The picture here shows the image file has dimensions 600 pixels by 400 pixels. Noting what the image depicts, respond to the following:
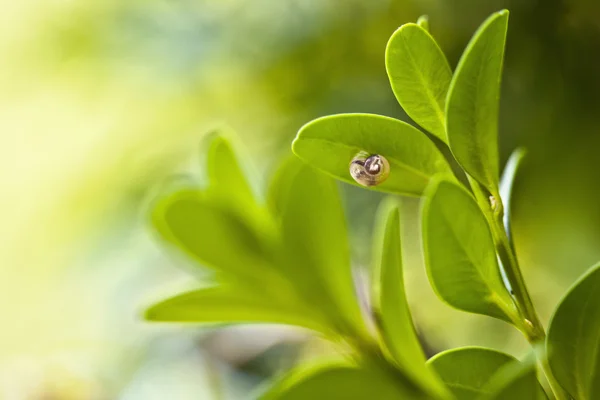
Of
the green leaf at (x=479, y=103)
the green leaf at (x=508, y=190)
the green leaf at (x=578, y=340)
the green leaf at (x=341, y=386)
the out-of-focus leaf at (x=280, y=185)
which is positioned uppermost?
the out-of-focus leaf at (x=280, y=185)

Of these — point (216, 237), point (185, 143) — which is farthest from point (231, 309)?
point (185, 143)

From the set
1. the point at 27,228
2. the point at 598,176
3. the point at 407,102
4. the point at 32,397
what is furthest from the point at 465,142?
the point at 27,228

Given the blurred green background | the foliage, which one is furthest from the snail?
the blurred green background

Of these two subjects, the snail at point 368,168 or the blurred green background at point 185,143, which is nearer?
the snail at point 368,168

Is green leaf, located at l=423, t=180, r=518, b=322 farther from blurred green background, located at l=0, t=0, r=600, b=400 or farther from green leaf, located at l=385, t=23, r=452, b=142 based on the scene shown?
blurred green background, located at l=0, t=0, r=600, b=400

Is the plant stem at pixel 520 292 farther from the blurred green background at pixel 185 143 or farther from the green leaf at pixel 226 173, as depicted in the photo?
the blurred green background at pixel 185 143

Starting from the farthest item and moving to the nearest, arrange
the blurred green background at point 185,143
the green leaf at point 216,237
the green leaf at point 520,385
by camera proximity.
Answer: the blurred green background at point 185,143 < the green leaf at point 216,237 < the green leaf at point 520,385

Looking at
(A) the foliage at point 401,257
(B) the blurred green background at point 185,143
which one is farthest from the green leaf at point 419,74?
(B) the blurred green background at point 185,143

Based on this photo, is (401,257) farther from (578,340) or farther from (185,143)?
(185,143)
